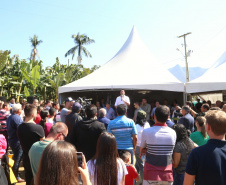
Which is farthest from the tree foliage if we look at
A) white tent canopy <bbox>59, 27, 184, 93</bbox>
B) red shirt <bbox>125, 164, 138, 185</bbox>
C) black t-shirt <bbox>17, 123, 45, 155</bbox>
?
red shirt <bbox>125, 164, 138, 185</bbox>

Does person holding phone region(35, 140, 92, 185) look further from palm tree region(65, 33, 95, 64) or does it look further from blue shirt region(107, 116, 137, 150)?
palm tree region(65, 33, 95, 64)

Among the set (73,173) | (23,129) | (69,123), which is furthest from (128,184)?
(69,123)

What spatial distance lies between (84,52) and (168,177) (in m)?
36.8

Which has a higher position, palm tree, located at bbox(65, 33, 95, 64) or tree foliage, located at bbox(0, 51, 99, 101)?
palm tree, located at bbox(65, 33, 95, 64)

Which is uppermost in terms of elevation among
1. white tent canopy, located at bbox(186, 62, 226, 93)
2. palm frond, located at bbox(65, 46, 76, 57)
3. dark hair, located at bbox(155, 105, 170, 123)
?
palm frond, located at bbox(65, 46, 76, 57)

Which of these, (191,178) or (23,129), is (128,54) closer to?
(23,129)

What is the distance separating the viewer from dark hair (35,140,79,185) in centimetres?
130

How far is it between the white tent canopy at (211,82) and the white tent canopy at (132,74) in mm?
532

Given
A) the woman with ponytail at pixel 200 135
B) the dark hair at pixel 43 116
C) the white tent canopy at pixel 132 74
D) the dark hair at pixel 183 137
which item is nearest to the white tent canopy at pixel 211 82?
the white tent canopy at pixel 132 74

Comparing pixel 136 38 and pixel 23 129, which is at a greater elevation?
pixel 136 38

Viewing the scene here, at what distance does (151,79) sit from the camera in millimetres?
9891

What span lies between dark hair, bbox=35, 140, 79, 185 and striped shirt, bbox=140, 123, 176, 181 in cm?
182

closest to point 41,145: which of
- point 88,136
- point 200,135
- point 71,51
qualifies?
point 88,136

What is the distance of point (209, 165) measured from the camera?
1932mm
